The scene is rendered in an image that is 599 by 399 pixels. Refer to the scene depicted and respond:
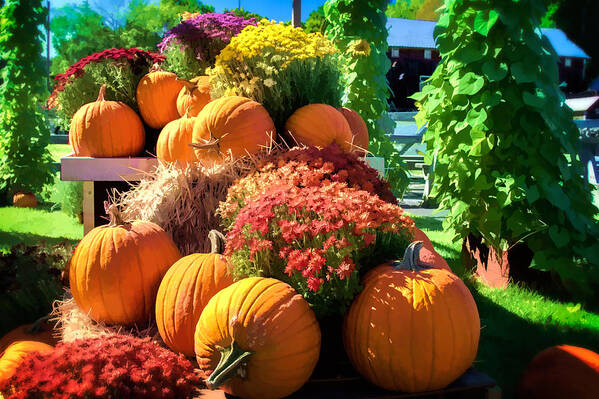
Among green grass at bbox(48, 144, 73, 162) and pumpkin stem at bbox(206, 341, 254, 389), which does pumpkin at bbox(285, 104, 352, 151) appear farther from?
green grass at bbox(48, 144, 73, 162)

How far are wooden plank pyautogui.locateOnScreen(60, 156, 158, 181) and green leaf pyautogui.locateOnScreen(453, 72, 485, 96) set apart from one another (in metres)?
2.07

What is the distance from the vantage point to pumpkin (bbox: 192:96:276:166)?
2770 mm

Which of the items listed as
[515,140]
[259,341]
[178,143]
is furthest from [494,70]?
[259,341]

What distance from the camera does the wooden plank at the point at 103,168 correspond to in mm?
3277

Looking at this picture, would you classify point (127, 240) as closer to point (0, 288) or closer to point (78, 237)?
point (0, 288)

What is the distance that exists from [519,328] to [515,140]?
1.24 metres

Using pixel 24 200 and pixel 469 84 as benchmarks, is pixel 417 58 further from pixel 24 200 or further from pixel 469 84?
pixel 469 84

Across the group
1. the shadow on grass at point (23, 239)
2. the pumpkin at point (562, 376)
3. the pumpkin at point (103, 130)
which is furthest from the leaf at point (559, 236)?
the shadow on grass at point (23, 239)

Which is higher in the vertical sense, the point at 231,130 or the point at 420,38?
the point at 420,38

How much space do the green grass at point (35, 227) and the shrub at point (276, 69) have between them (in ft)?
10.9

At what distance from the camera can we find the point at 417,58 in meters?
29.5

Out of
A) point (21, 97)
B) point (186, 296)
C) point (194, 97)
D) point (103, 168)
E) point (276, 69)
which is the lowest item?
point (186, 296)

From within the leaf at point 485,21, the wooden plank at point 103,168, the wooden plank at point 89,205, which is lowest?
the wooden plank at point 89,205

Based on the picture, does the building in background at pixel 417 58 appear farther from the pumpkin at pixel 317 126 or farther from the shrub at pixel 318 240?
the shrub at pixel 318 240
